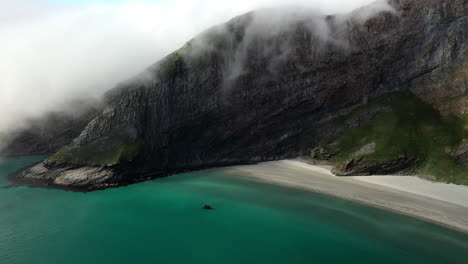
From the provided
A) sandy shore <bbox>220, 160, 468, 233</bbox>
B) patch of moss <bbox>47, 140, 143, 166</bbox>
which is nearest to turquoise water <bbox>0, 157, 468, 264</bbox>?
sandy shore <bbox>220, 160, 468, 233</bbox>

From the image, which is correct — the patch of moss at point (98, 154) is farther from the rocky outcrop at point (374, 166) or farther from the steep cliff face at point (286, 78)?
the rocky outcrop at point (374, 166)

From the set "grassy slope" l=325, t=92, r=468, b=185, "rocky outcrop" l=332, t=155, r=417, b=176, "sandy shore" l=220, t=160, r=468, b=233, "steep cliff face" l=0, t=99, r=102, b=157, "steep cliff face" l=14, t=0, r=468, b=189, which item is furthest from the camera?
"steep cliff face" l=0, t=99, r=102, b=157

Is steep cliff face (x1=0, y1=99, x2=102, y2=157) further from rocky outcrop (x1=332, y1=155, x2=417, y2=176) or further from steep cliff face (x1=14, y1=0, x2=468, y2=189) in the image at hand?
rocky outcrop (x1=332, y1=155, x2=417, y2=176)

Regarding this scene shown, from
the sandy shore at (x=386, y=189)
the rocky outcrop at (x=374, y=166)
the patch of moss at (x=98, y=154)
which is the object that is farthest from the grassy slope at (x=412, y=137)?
the patch of moss at (x=98, y=154)

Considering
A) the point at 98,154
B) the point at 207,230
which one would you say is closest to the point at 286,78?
the point at 98,154

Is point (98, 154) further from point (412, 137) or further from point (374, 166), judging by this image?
point (412, 137)

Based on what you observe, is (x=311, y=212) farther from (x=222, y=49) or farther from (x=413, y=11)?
(x=413, y=11)
